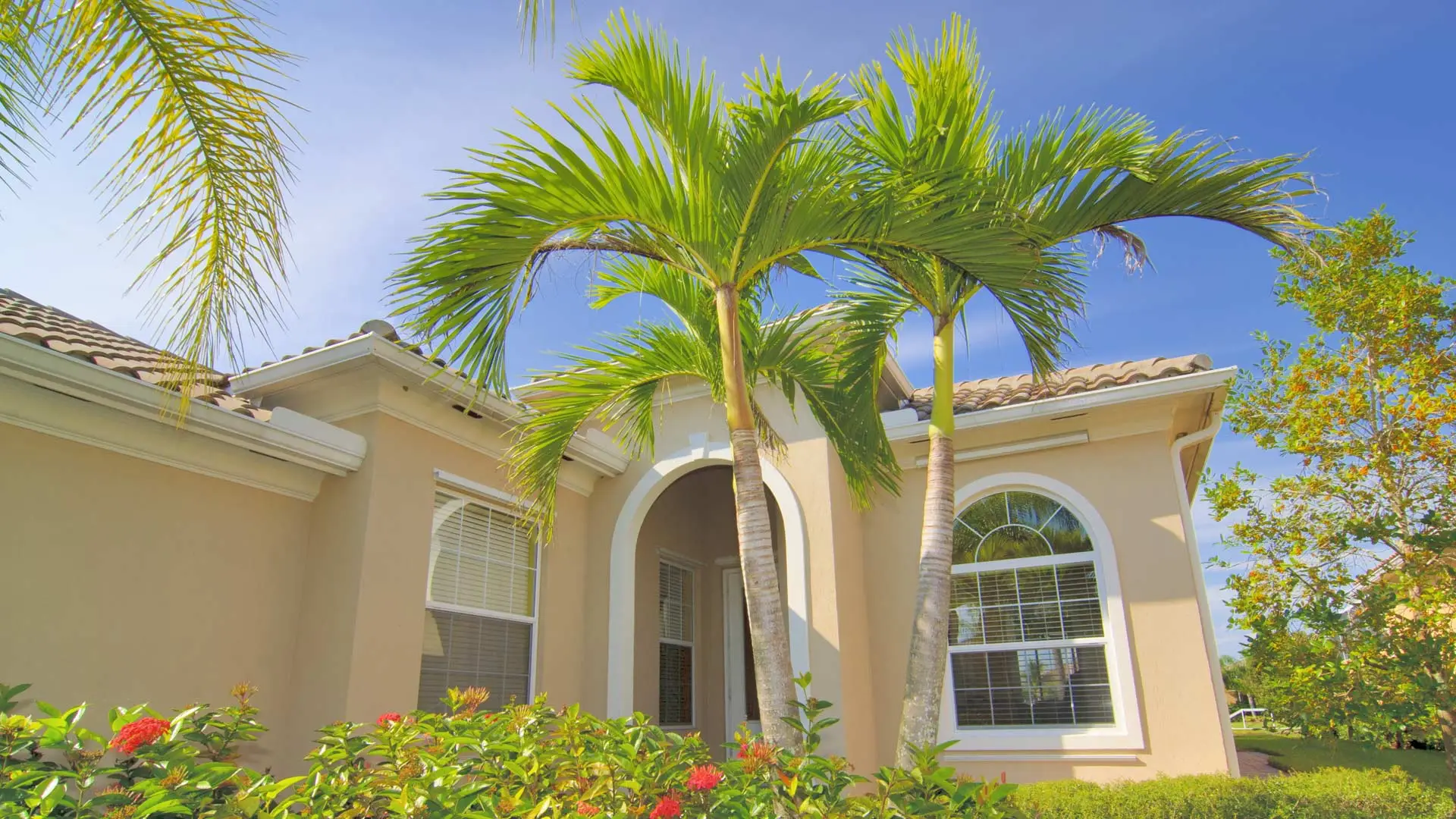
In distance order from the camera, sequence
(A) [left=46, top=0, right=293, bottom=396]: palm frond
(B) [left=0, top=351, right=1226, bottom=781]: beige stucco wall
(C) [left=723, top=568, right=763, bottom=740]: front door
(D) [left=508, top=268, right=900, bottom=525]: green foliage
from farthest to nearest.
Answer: (C) [left=723, top=568, right=763, bottom=740]: front door
(D) [left=508, top=268, right=900, bottom=525]: green foliage
(B) [left=0, top=351, right=1226, bottom=781]: beige stucco wall
(A) [left=46, top=0, right=293, bottom=396]: palm frond

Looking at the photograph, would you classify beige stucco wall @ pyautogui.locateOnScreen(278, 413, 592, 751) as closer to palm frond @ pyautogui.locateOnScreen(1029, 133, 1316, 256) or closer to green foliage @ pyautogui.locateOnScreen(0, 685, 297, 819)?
green foliage @ pyautogui.locateOnScreen(0, 685, 297, 819)

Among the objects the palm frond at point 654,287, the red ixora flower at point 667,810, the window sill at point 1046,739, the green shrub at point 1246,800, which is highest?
the palm frond at point 654,287

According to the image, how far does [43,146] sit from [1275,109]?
1027 centimetres

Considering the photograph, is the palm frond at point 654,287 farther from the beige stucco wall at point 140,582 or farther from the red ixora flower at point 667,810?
the red ixora flower at point 667,810

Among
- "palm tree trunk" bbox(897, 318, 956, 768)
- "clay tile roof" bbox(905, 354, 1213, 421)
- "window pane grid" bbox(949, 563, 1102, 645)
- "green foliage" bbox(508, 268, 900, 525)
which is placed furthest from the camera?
"window pane grid" bbox(949, 563, 1102, 645)

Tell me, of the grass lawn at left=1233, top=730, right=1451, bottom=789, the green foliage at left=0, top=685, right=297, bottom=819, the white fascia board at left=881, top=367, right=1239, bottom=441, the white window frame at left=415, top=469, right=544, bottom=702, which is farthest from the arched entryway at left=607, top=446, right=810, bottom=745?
the green foliage at left=0, top=685, right=297, bottom=819

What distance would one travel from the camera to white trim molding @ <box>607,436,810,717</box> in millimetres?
8727

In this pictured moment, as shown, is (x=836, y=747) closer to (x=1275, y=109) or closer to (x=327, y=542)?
(x=327, y=542)

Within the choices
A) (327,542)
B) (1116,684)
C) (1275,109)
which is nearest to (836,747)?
(1116,684)

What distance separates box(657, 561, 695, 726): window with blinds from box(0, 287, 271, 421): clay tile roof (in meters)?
5.39

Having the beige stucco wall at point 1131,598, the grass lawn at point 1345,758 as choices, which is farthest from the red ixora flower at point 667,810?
the grass lawn at point 1345,758

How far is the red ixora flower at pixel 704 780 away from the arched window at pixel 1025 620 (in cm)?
646

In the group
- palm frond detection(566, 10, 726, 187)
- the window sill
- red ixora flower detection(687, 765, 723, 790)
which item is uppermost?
palm frond detection(566, 10, 726, 187)

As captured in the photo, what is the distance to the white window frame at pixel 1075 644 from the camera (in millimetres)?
8023
